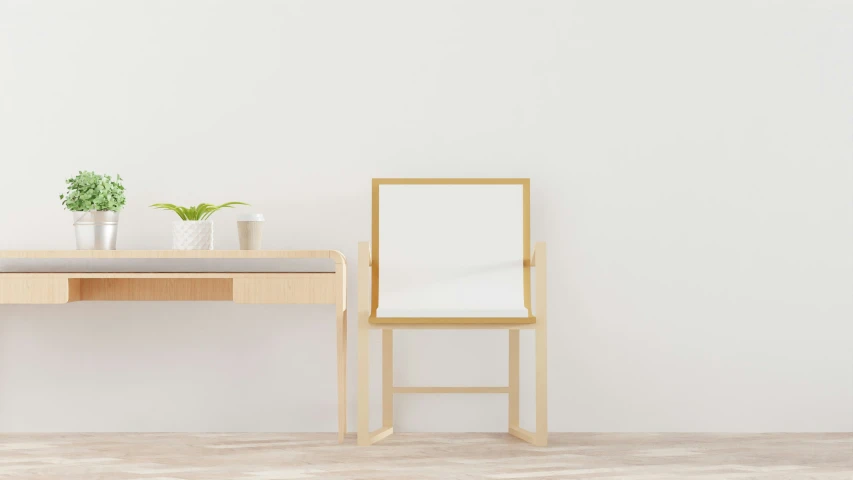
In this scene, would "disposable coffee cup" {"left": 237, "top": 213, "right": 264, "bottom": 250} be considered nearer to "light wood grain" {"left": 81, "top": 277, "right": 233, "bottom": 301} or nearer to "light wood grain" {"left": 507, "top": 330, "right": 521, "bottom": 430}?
"light wood grain" {"left": 81, "top": 277, "right": 233, "bottom": 301}

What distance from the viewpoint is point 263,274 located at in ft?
7.74

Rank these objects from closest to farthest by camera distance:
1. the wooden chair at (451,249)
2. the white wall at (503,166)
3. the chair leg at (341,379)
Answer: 1. the chair leg at (341,379)
2. the wooden chair at (451,249)
3. the white wall at (503,166)

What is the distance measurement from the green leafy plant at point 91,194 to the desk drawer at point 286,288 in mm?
515

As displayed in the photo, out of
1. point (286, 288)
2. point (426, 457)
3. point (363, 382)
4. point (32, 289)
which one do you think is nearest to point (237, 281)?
point (286, 288)

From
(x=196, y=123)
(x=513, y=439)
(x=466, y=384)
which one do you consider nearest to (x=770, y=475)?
(x=513, y=439)

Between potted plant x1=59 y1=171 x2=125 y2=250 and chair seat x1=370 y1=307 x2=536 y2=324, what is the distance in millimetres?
890

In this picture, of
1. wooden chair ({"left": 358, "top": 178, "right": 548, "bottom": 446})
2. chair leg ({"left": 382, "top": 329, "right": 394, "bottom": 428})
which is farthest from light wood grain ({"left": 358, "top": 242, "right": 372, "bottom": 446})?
chair leg ({"left": 382, "top": 329, "right": 394, "bottom": 428})

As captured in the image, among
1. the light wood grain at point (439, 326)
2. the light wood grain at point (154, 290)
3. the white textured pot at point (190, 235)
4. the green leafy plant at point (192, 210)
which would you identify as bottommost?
the light wood grain at point (439, 326)

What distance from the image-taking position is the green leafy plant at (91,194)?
96.7 inches

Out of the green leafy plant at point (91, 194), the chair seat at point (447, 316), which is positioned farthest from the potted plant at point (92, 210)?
the chair seat at point (447, 316)

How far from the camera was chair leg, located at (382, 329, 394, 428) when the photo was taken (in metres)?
2.64

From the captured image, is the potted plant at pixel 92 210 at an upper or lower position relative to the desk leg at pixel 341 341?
upper

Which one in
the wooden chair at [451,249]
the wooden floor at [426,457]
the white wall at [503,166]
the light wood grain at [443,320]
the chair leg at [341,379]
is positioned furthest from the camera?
the white wall at [503,166]

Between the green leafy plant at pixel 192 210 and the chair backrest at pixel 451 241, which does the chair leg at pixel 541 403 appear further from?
the green leafy plant at pixel 192 210
